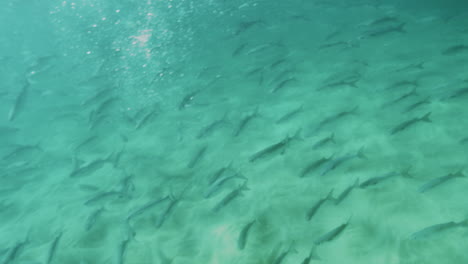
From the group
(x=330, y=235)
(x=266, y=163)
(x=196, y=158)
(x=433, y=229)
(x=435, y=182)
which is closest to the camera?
(x=433, y=229)

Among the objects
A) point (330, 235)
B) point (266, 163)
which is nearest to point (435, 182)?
point (330, 235)

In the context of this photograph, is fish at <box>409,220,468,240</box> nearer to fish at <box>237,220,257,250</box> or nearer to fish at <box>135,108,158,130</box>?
fish at <box>237,220,257,250</box>

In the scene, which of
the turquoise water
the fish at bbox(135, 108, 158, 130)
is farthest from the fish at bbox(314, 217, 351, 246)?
the fish at bbox(135, 108, 158, 130)

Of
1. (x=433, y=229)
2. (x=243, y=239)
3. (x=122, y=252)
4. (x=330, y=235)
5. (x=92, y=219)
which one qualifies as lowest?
(x=92, y=219)

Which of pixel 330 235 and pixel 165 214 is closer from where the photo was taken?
pixel 330 235

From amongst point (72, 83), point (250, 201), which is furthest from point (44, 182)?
point (72, 83)

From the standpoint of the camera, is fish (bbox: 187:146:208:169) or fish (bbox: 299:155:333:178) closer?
fish (bbox: 299:155:333:178)

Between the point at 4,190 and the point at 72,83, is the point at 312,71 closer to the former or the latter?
the point at 4,190

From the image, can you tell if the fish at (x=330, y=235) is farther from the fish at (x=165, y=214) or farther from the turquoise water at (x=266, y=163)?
the fish at (x=165, y=214)

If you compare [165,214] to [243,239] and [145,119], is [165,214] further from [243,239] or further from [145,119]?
[145,119]
